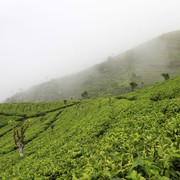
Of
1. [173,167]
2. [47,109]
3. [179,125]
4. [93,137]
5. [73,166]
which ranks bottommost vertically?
[47,109]

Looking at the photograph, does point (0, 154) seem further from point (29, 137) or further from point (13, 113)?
point (13, 113)

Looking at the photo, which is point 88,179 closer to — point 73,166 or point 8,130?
point 73,166

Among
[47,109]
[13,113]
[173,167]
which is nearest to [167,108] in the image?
[173,167]

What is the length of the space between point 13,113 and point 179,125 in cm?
14552

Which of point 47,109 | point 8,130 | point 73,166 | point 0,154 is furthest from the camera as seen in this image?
point 47,109

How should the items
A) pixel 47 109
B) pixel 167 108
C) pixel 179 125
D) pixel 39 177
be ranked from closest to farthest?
1. pixel 179 125
2. pixel 39 177
3. pixel 167 108
4. pixel 47 109

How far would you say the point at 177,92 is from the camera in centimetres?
6194

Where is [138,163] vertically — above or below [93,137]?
above

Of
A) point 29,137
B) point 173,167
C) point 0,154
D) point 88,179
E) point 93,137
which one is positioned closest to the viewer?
point 173,167

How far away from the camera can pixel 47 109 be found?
144125 millimetres

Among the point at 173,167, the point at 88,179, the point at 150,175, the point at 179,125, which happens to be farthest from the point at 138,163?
the point at 179,125

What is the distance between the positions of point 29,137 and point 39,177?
52.9m

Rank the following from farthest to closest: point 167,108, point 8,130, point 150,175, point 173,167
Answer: point 8,130 < point 167,108 < point 173,167 < point 150,175

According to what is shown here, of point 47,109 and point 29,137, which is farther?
point 47,109
